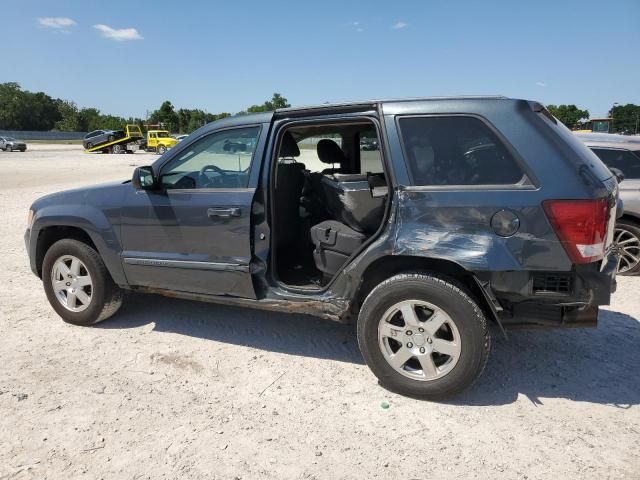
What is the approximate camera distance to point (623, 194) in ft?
18.9

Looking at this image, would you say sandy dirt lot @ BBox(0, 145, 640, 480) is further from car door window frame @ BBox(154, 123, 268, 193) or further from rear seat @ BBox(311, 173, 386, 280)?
car door window frame @ BBox(154, 123, 268, 193)

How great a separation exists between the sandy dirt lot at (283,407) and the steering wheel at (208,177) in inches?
53.4

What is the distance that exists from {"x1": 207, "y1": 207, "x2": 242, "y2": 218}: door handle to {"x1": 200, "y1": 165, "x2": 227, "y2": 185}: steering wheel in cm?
26

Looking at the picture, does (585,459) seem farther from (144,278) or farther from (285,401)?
(144,278)

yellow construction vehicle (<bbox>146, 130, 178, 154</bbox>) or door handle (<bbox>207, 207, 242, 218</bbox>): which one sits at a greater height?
yellow construction vehicle (<bbox>146, 130, 178, 154</bbox>)

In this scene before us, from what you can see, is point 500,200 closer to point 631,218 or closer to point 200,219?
point 200,219

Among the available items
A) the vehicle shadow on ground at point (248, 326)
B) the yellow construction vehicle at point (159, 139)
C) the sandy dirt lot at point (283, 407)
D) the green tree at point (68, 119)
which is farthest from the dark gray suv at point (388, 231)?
the green tree at point (68, 119)

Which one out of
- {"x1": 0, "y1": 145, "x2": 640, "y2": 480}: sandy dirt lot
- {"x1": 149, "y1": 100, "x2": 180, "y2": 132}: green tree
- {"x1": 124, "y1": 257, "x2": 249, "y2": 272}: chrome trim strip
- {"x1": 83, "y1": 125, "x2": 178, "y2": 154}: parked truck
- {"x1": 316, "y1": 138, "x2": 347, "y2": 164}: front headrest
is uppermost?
{"x1": 149, "y1": 100, "x2": 180, "y2": 132}: green tree

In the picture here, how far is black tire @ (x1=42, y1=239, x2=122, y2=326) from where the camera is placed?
4.20 m

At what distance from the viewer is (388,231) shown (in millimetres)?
3158

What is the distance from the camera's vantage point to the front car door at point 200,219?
142 inches

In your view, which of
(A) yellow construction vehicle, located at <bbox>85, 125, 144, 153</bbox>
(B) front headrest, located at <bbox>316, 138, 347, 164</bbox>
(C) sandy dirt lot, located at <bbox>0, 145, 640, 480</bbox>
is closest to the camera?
(C) sandy dirt lot, located at <bbox>0, 145, 640, 480</bbox>

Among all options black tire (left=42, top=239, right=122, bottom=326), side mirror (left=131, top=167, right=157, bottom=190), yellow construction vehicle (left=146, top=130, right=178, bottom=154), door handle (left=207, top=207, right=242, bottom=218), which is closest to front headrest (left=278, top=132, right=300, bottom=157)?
door handle (left=207, top=207, right=242, bottom=218)

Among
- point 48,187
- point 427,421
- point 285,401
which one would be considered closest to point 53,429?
point 285,401
